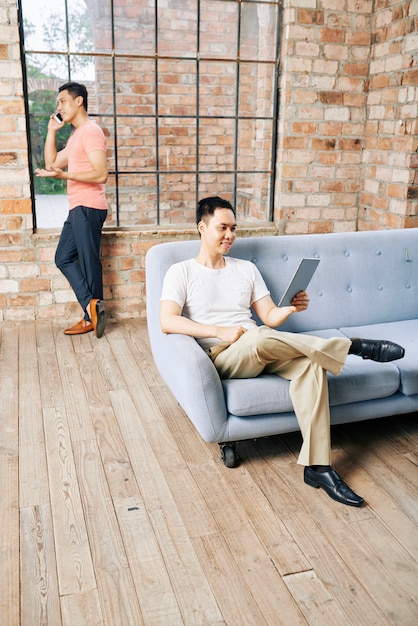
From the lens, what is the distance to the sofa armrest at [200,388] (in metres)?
2.39

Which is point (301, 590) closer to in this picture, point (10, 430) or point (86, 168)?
point (10, 430)

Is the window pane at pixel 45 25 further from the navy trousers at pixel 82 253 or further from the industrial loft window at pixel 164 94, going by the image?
the navy trousers at pixel 82 253

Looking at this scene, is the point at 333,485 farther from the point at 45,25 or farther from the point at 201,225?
the point at 45,25

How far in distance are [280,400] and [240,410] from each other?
0.58 feet

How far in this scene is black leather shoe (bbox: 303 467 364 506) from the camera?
232 centimetres

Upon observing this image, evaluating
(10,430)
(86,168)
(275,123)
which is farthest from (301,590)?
(275,123)

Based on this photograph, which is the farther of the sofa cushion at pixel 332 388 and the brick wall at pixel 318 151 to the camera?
the brick wall at pixel 318 151

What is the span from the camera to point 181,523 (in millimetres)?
2209

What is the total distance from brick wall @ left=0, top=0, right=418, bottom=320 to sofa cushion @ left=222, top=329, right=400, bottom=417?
6.62 feet

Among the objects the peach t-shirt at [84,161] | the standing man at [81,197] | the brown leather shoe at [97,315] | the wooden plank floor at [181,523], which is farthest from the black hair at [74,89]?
the wooden plank floor at [181,523]

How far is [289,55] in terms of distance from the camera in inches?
173

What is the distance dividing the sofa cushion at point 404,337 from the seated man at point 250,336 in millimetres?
121

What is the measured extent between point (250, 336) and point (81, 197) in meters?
2.11

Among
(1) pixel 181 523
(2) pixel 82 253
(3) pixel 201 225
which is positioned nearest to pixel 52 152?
(2) pixel 82 253
